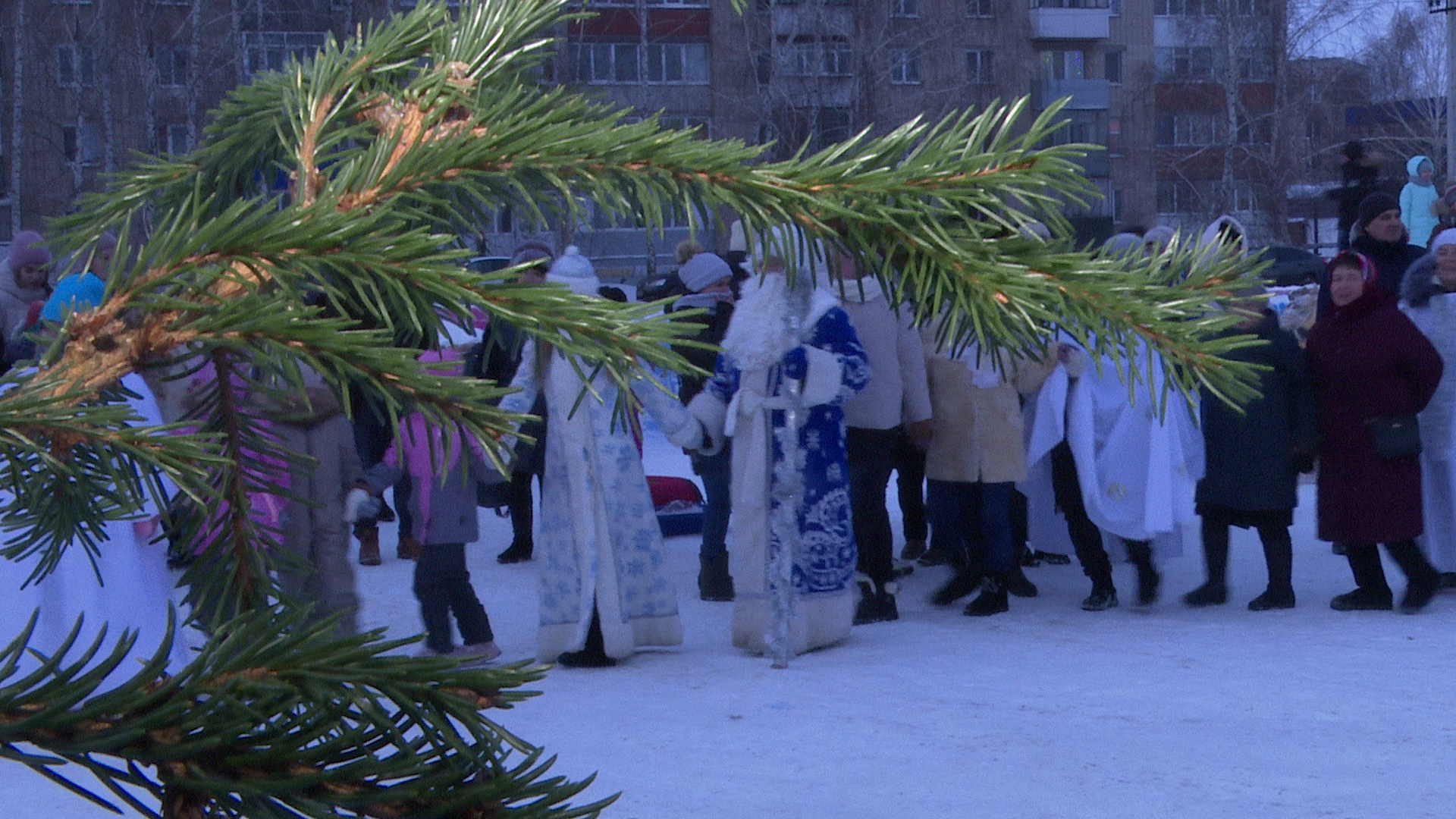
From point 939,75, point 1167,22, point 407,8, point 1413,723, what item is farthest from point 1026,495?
point 1167,22

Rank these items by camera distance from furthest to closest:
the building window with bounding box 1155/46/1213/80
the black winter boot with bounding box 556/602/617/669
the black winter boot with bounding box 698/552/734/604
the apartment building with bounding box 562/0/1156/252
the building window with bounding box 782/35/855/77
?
the building window with bounding box 1155/46/1213/80
the building window with bounding box 782/35/855/77
the apartment building with bounding box 562/0/1156/252
the black winter boot with bounding box 698/552/734/604
the black winter boot with bounding box 556/602/617/669

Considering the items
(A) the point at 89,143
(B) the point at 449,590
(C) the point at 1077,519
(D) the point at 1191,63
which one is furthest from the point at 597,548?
(D) the point at 1191,63

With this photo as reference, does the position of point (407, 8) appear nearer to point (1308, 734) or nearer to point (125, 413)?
point (125, 413)

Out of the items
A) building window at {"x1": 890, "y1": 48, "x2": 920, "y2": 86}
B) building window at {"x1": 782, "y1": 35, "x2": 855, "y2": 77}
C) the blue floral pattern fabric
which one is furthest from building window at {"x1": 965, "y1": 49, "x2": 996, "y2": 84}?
the blue floral pattern fabric

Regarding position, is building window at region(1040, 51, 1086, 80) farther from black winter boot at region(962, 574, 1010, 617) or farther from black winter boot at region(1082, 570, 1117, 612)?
black winter boot at region(962, 574, 1010, 617)

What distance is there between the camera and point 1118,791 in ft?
14.4

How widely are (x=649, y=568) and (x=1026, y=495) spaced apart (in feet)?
8.01

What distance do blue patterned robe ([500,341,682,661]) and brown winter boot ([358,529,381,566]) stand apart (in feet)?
8.27

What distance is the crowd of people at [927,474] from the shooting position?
627 cm

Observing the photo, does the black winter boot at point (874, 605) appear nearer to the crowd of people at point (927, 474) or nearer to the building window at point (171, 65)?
the crowd of people at point (927, 474)

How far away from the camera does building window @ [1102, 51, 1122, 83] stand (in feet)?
150

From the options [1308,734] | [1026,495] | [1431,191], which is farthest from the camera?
[1431,191]

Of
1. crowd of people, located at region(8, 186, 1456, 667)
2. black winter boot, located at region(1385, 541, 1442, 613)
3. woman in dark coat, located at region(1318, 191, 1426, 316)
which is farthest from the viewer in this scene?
woman in dark coat, located at region(1318, 191, 1426, 316)

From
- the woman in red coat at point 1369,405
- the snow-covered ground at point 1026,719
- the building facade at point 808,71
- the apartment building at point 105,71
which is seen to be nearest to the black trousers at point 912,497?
the snow-covered ground at point 1026,719
